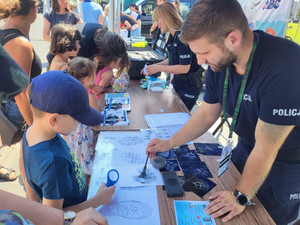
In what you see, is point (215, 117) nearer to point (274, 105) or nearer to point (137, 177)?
point (274, 105)

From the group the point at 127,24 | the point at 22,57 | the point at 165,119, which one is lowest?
the point at 127,24

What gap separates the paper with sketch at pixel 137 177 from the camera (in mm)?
1186

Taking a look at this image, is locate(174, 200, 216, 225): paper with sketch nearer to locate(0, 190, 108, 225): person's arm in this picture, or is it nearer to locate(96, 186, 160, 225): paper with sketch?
locate(96, 186, 160, 225): paper with sketch

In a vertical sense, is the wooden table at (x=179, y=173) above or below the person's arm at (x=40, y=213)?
below

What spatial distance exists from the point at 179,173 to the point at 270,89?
2.07 feet

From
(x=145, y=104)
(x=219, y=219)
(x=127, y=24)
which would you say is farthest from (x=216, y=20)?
(x=127, y=24)

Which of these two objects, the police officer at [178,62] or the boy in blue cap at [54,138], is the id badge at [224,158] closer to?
the boy in blue cap at [54,138]

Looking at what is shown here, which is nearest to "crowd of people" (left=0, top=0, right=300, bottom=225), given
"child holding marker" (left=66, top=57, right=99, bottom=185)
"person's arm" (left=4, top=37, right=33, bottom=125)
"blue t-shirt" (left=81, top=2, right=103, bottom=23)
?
"child holding marker" (left=66, top=57, right=99, bottom=185)

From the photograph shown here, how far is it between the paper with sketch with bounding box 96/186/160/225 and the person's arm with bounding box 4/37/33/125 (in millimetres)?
1110

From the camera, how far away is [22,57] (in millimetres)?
1715

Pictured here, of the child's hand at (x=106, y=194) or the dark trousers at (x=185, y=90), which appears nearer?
the child's hand at (x=106, y=194)

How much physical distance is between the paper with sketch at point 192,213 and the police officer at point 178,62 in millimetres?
1646

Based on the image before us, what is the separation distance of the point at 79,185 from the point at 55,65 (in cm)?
132

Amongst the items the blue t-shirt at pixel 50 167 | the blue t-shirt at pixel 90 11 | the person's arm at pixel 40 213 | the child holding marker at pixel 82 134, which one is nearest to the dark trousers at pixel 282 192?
the person's arm at pixel 40 213
